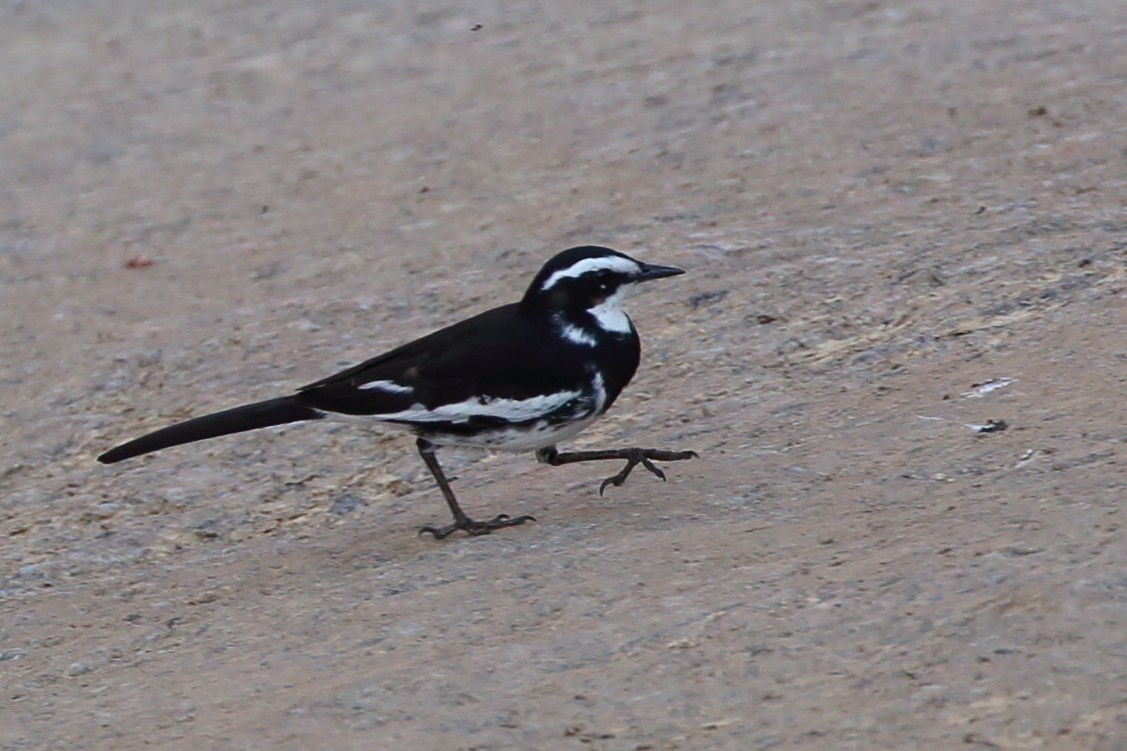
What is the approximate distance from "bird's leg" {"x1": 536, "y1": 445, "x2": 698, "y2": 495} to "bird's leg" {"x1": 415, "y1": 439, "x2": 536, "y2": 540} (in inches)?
10.6

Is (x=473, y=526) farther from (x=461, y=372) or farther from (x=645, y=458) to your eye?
(x=645, y=458)

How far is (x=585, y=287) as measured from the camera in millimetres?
6418

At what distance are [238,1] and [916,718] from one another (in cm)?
1060

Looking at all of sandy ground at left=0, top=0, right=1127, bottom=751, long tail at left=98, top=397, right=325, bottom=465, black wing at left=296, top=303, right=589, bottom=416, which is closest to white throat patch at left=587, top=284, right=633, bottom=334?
black wing at left=296, top=303, right=589, bottom=416

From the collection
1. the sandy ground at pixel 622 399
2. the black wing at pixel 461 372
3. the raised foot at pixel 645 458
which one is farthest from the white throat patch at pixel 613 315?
the sandy ground at pixel 622 399

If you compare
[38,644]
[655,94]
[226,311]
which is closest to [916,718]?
[38,644]

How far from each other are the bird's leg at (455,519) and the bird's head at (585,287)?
1.93ft

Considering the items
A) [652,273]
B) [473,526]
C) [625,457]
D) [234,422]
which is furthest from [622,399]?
[234,422]

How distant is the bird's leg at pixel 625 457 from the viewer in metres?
6.61

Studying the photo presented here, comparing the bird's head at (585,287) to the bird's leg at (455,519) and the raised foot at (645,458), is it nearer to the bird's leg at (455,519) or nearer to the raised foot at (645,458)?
the raised foot at (645,458)

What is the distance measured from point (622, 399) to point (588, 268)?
136 centimetres

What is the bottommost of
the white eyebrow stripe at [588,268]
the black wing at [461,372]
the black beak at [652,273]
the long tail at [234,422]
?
the long tail at [234,422]

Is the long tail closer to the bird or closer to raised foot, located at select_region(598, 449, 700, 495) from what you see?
the bird

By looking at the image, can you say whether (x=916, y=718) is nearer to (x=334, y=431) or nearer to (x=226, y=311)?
(x=334, y=431)
